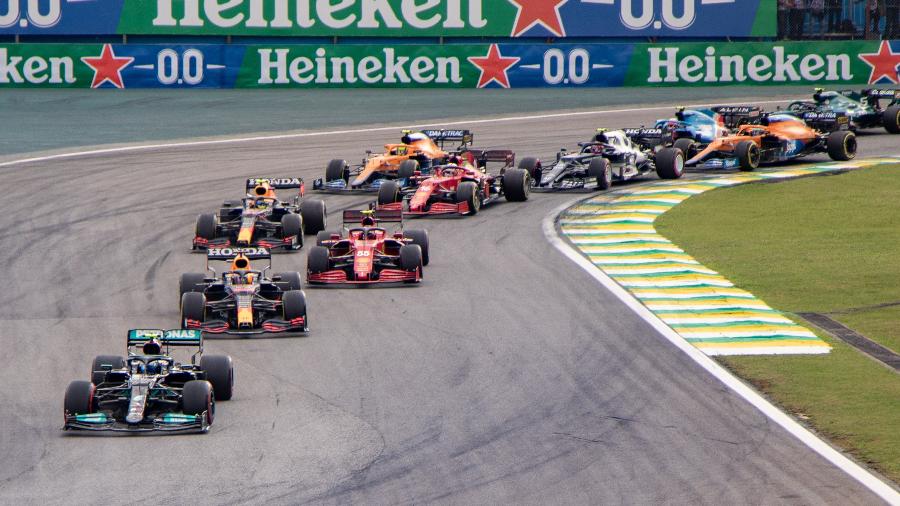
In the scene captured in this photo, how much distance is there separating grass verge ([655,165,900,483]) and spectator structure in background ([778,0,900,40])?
1519cm

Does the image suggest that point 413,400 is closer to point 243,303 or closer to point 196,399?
point 196,399

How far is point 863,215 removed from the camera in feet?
100

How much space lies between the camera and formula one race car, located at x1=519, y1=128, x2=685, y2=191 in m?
33.1

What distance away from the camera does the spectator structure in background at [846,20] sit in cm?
5106

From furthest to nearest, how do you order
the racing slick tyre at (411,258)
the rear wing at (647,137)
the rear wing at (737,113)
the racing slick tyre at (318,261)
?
the rear wing at (737,113), the rear wing at (647,137), the racing slick tyre at (318,261), the racing slick tyre at (411,258)

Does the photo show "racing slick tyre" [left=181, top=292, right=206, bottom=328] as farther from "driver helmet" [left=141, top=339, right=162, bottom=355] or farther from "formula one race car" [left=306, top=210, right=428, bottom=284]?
"formula one race car" [left=306, top=210, right=428, bottom=284]

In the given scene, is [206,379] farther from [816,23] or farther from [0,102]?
[816,23]

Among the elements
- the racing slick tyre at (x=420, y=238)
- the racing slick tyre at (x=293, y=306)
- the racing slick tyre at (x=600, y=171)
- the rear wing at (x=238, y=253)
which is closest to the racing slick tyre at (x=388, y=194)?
the racing slick tyre at (x=600, y=171)

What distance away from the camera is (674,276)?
78.3 ft

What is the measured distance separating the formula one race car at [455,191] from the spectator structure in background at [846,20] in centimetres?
2331

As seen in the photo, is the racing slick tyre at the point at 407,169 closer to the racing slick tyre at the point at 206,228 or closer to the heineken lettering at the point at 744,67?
the racing slick tyre at the point at 206,228

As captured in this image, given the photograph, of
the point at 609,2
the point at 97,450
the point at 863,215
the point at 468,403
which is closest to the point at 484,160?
the point at 863,215

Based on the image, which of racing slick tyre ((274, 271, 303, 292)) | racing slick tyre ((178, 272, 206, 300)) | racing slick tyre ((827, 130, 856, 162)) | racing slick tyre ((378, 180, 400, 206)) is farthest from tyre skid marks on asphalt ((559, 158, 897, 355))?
racing slick tyre ((178, 272, 206, 300))

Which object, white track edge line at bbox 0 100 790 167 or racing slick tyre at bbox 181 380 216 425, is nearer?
racing slick tyre at bbox 181 380 216 425
